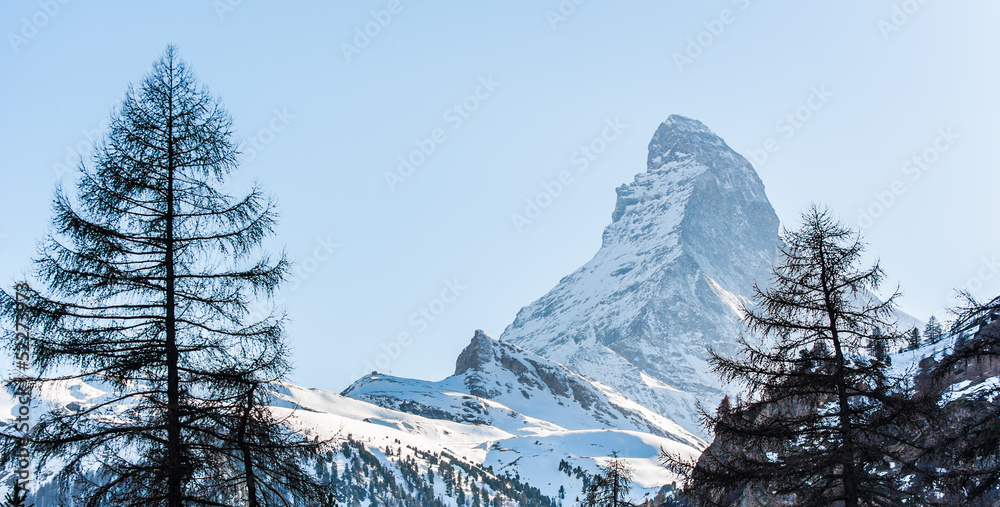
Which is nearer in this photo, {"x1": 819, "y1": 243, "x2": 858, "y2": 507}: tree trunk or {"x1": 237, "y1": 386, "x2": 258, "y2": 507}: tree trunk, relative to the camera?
{"x1": 237, "y1": 386, "x2": 258, "y2": 507}: tree trunk

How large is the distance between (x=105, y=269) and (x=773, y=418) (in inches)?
524

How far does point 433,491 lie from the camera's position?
181m

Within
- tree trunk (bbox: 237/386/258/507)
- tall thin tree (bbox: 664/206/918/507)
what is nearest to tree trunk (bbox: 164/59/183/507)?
tree trunk (bbox: 237/386/258/507)

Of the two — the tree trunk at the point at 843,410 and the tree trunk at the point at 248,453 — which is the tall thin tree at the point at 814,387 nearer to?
the tree trunk at the point at 843,410

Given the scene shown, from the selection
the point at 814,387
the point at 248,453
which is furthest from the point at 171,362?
the point at 814,387

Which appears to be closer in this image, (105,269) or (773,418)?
(105,269)

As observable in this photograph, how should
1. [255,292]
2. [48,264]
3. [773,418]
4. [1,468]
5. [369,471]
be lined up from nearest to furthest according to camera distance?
[1,468] → [48,264] → [255,292] → [773,418] → [369,471]

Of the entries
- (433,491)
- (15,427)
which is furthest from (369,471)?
(15,427)

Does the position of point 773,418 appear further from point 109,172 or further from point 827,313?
point 109,172

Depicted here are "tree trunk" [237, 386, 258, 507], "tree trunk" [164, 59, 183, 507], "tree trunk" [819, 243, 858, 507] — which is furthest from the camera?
"tree trunk" [819, 243, 858, 507]

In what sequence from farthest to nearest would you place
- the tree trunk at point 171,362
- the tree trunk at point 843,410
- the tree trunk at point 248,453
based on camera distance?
the tree trunk at point 843,410 → the tree trunk at point 248,453 → the tree trunk at point 171,362

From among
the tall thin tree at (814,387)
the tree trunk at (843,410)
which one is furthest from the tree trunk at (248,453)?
the tree trunk at (843,410)

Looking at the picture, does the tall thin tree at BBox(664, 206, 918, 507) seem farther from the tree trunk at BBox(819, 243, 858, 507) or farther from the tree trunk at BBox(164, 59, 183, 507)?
the tree trunk at BBox(164, 59, 183, 507)

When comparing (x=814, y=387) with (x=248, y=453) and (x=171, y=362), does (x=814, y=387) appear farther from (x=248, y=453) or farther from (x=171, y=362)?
(x=171, y=362)
